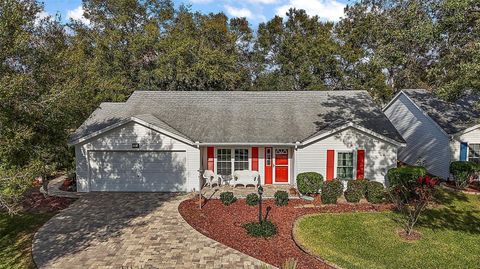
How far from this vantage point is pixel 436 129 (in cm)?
2017

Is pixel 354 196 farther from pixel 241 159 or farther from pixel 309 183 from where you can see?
pixel 241 159

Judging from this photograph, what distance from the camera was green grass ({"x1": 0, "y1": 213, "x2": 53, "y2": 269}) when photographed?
31.6 feet

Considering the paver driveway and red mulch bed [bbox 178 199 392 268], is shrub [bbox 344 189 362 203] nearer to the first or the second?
red mulch bed [bbox 178 199 392 268]

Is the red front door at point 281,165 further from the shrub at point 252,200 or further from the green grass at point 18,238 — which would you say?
the green grass at point 18,238

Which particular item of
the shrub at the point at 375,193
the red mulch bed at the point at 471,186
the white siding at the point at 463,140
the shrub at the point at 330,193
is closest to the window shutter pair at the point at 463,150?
the white siding at the point at 463,140

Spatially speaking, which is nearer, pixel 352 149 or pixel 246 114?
pixel 352 149

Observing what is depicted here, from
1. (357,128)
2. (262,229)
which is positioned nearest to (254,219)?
(262,229)

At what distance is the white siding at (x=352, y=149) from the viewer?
17062 mm

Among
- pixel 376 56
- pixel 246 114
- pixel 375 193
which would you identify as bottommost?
pixel 375 193

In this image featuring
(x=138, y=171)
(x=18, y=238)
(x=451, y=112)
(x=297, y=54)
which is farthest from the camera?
(x=297, y=54)

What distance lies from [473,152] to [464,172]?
2499 mm

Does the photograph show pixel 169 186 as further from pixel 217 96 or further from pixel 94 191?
pixel 217 96

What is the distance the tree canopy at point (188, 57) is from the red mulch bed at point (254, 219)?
5.68 metres

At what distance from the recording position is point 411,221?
1239 centimetres
